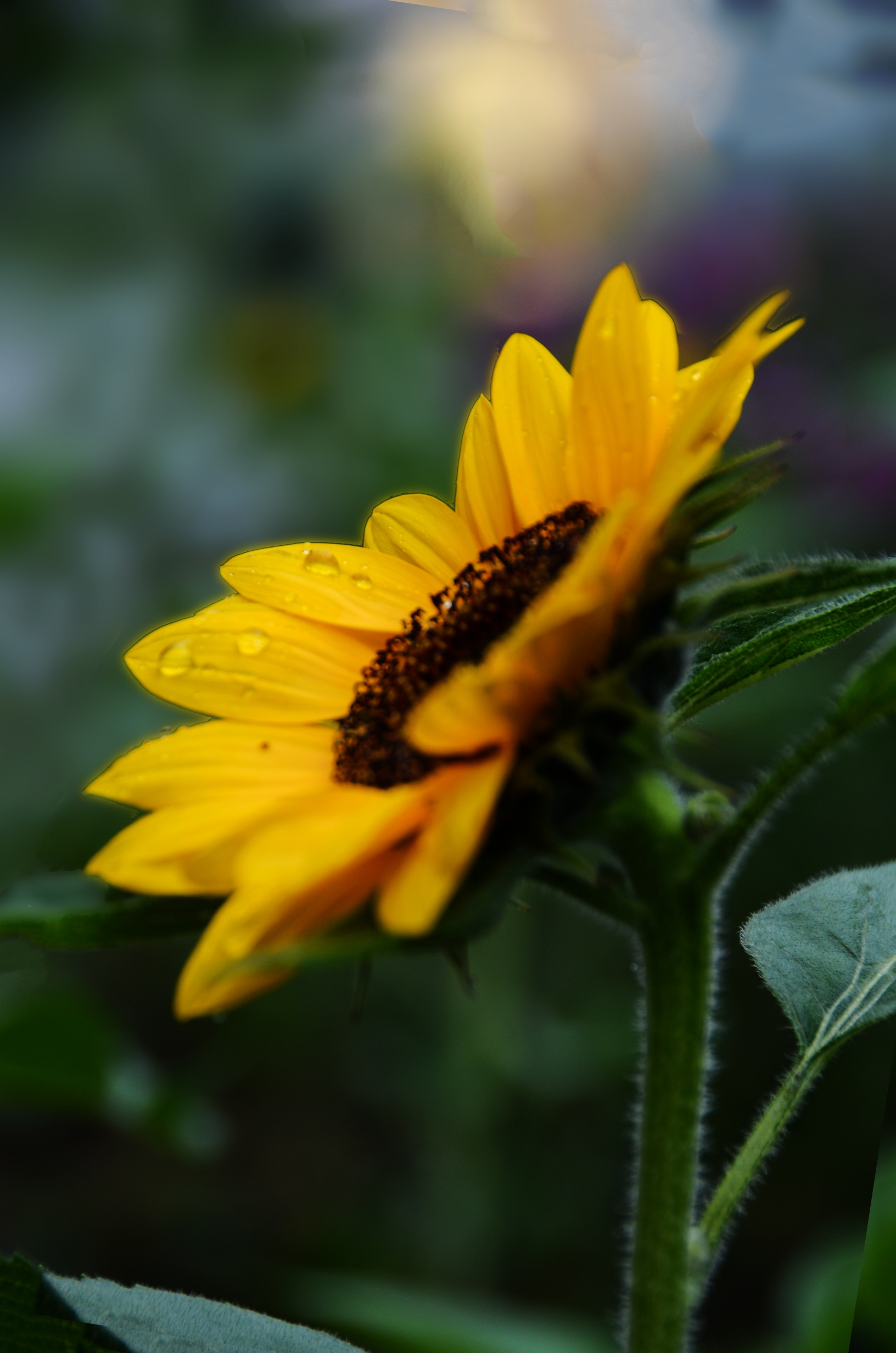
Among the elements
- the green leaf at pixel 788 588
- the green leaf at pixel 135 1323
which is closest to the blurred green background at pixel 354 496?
the green leaf at pixel 135 1323

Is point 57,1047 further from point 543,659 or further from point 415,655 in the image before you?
point 543,659

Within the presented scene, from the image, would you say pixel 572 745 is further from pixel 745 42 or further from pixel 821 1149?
pixel 821 1149

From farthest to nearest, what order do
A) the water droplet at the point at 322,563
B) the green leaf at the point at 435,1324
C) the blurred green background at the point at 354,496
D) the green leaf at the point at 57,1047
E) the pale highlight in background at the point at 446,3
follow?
the blurred green background at the point at 354,496 < the pale highlight in background at the point at 446,3 < the green leaf at the point at 435,1324 < the green leaf at the point at 57,1047 < the water droplet at the point at 322,563

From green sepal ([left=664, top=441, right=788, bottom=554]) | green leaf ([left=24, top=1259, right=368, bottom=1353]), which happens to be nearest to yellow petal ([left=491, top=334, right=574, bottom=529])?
green sepal ([left=664, top=441, right=788, bottom=554])

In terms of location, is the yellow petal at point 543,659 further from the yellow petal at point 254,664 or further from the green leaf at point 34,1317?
the green leaf at point 34,1317

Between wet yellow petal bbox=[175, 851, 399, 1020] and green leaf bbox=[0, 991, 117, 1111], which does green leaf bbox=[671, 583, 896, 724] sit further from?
green leaf bbox=[0, 991, 117, 1111]

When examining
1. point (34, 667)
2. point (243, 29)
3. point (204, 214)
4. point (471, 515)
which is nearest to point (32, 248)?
point (204, 214)
